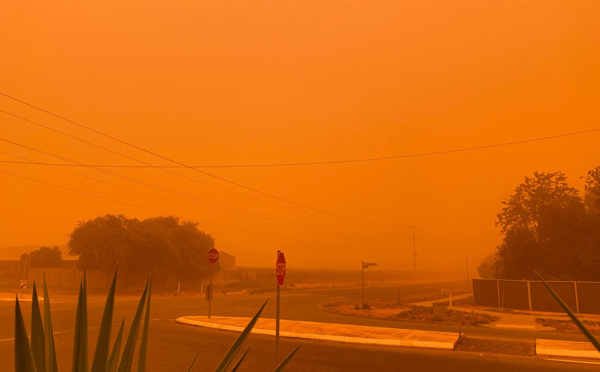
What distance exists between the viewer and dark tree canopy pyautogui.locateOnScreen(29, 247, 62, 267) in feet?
247

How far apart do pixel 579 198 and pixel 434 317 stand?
2459cm

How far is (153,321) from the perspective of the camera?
65.1 ft

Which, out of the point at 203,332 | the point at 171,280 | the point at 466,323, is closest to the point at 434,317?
the point at 466,323

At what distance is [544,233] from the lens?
126 feet

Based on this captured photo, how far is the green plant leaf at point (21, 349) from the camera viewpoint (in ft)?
7.17

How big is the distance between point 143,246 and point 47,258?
33.3 metres

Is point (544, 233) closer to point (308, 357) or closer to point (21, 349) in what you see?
point (308, 357)

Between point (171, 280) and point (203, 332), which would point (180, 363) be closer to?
point (203, 332)

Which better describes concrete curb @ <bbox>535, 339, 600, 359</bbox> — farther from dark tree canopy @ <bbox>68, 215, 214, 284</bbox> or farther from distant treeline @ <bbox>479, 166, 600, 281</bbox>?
dark tree canopy @ <bbox>68, 215, 214, 284</bbox>

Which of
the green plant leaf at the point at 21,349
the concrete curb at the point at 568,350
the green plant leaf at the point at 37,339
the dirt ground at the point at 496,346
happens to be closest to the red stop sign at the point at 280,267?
the dirt ground at the point at 496,346

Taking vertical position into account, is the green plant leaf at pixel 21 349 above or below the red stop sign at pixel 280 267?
below

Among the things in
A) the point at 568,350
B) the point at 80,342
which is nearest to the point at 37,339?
the point at 80,342

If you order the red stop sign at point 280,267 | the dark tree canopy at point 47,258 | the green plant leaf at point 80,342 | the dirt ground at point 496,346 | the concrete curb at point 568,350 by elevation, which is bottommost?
the dirt ground at point 496,346

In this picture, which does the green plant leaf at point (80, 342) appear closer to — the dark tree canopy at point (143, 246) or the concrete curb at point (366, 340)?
the concrete curb at point (366, 340)
